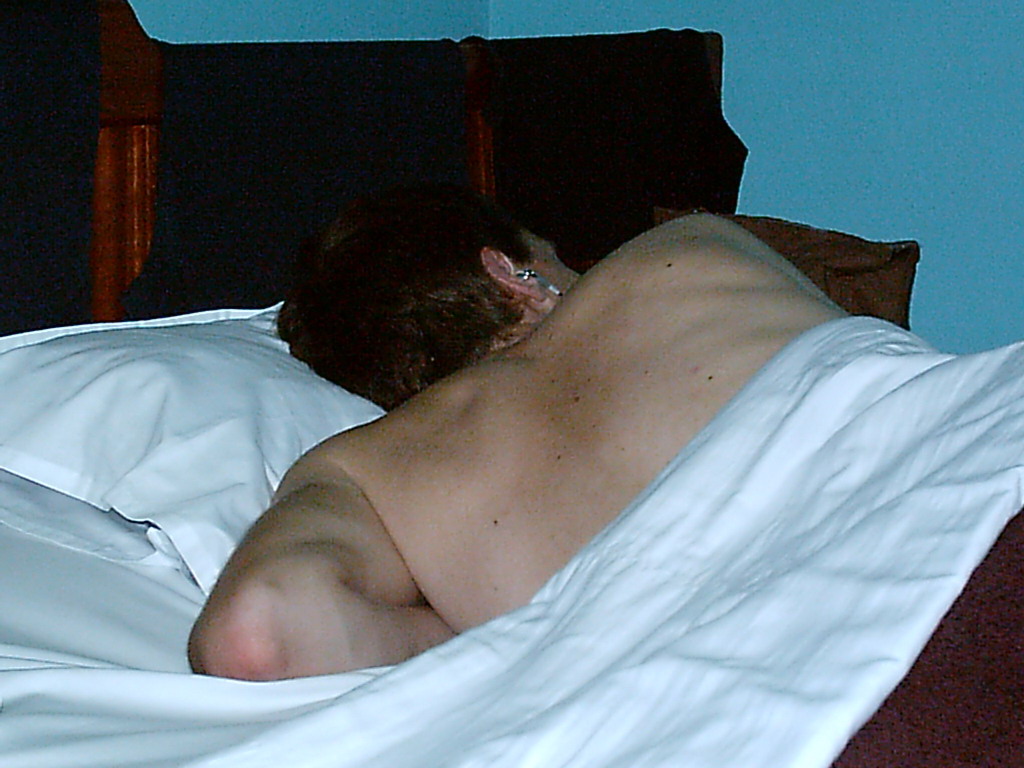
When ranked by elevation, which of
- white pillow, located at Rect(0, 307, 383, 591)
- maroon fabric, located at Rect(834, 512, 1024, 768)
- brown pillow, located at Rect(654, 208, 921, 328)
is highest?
maroon fabric, located at Rect(834, 512, 1024, 768)

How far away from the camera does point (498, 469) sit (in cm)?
104

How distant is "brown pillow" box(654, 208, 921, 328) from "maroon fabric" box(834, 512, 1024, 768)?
1.50 meters

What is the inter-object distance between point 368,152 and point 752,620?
135cm

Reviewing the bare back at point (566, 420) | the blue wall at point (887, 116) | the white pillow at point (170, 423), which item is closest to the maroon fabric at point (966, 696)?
the bare back at point (566, 420)

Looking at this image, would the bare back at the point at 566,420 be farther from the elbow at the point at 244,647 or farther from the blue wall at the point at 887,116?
the blue wall at the point at 887,116

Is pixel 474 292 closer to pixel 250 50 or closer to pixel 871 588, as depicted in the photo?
pixel 250 50

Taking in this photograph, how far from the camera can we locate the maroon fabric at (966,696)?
478mm

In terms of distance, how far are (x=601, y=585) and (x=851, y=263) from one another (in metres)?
1.34

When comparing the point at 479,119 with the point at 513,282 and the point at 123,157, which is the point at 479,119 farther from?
the point at 513,282

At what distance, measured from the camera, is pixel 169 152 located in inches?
66.9

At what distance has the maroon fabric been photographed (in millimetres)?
478

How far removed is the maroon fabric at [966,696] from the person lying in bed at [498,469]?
443mm

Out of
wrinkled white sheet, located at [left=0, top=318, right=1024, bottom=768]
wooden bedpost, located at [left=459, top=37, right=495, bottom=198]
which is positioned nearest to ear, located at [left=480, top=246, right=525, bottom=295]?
wrinkled white sheet, located at [left=0, top=318, right=1024, bottom=768]

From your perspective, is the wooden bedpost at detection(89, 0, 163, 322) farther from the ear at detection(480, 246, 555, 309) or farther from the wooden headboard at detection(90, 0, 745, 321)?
the ear at detection(480, 246, 555, 309)
